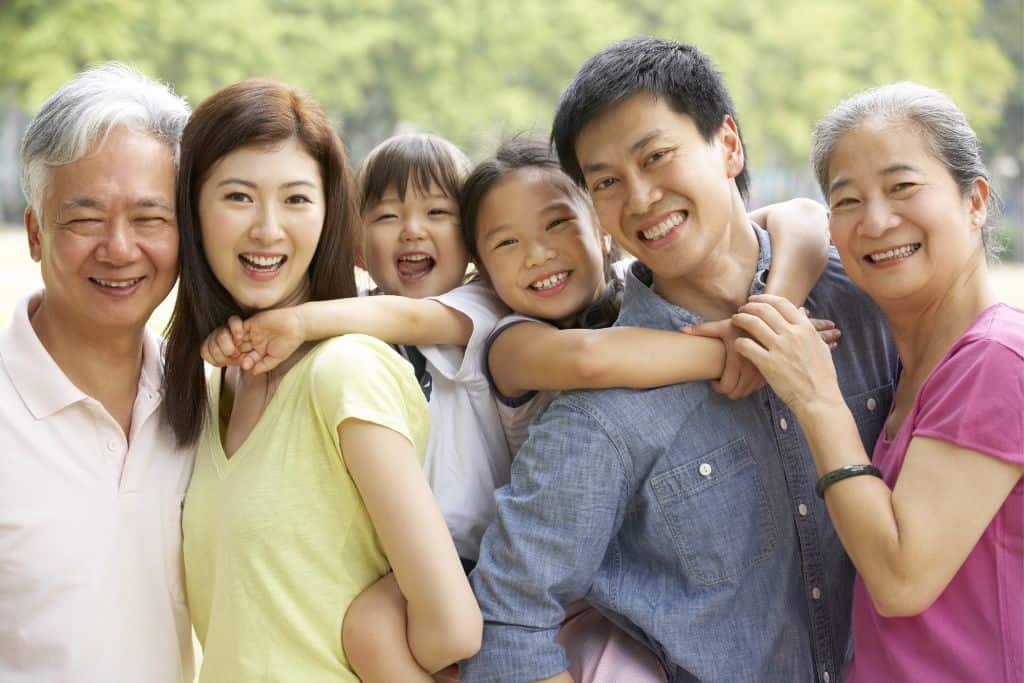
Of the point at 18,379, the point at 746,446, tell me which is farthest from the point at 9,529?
the point at 746,446

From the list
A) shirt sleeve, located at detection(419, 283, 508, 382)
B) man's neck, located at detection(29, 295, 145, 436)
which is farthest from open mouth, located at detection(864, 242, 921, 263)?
man's neck, located at detection(29, 295, 145, 436)

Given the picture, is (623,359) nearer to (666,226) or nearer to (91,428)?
(666,226)

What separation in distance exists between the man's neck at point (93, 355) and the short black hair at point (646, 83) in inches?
36.1

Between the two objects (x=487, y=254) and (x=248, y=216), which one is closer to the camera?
(x=248, y=216)

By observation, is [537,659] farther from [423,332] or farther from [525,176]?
[525,176]

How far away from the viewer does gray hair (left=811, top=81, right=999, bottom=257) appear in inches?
67.9

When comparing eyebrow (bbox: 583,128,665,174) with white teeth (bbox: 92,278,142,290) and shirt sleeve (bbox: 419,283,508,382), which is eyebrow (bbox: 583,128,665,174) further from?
white teeth (bbox: 92,278,142,290)

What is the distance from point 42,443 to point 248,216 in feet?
1.78

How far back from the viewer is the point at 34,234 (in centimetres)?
197

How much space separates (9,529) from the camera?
1.80m

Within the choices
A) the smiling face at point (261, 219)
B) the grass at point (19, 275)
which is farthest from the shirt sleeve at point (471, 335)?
the grass at point (19, 275)

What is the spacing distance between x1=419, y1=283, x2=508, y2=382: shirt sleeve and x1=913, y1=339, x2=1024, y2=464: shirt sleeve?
836mm

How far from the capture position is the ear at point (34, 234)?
6.40 ft

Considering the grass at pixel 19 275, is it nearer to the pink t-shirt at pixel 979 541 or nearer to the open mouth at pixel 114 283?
the open mouth at pixel 114 283
